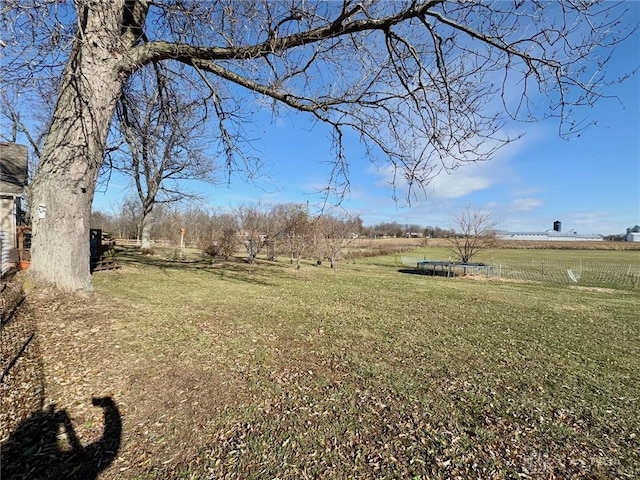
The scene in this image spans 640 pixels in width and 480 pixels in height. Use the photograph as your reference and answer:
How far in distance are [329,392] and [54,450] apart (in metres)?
2.34

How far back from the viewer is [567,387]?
3.90 m

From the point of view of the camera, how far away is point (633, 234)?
91.9 m

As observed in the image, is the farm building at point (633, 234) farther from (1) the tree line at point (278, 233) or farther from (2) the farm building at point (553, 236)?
(1) the tree line at point (278, 233)

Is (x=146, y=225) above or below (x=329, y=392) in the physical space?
above

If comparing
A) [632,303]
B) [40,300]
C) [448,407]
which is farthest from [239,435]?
[632,303]

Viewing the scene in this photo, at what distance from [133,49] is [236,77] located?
1.82 m

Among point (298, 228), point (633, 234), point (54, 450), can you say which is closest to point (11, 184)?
point (298, 228)

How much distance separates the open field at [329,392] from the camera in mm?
2428

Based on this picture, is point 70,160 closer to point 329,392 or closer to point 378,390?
point 329,392

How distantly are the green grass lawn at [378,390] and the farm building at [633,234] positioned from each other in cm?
11702

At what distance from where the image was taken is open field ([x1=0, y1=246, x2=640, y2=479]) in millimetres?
2428

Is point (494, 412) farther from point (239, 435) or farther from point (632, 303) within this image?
point (632, 303)

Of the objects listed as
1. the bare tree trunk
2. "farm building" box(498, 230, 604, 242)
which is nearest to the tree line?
the bare tree trunk

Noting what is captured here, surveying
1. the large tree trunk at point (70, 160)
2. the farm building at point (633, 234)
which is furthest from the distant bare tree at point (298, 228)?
the farm building at point (633, 234)
